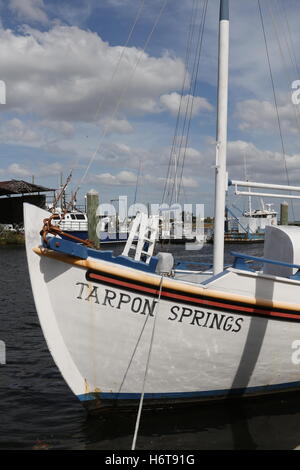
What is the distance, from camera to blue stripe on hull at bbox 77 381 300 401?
18.8 ft

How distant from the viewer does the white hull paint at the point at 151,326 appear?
5.38 m

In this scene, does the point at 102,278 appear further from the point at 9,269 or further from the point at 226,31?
the point at 9,269

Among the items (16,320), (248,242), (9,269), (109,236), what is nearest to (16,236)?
(109,236)

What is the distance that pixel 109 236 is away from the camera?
4759 centimetres

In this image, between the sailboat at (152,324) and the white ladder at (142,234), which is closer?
the sailboat at (152,324)

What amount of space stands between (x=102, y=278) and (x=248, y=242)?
46.4m

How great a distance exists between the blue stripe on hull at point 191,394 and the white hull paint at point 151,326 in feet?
0.05

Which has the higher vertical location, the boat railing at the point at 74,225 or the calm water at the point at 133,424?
the boat railing at the point at 74,225

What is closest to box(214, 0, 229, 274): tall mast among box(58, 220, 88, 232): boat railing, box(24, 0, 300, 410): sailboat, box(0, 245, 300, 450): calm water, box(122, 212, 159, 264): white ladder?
box(24, 0, 300, 410): sailboat

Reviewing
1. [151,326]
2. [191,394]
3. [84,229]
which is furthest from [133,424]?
[84,229]

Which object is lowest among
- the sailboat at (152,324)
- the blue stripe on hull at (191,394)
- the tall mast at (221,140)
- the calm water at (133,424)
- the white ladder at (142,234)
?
the calm water at (133,424)

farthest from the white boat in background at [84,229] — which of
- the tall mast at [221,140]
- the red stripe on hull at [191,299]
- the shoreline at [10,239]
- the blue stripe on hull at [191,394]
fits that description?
the red stripe on hull at [191,299]

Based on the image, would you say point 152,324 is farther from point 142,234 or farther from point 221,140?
point 221,140

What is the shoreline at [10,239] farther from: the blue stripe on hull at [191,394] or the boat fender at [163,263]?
the boat fender at [163,263]
